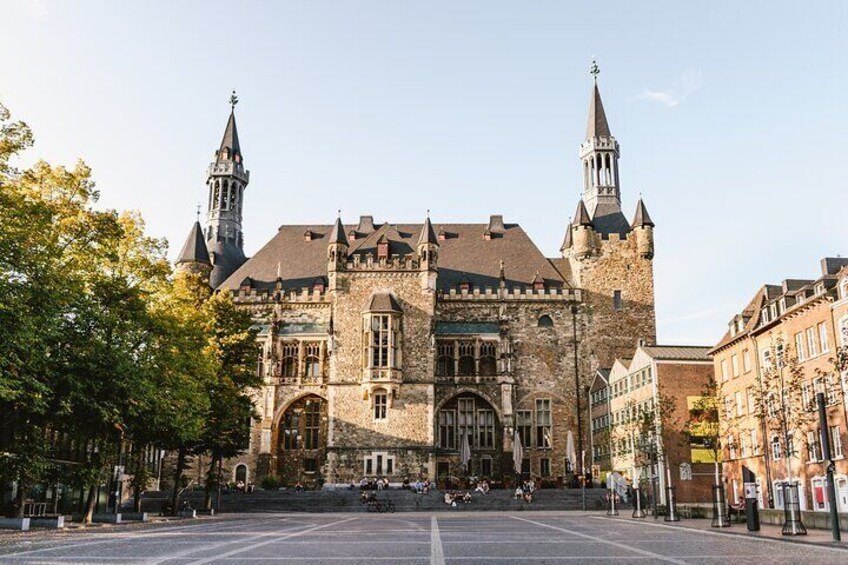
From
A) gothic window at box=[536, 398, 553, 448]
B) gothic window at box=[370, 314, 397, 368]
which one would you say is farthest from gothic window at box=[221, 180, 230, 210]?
gothic window at box=[536, 398, 553, 448]

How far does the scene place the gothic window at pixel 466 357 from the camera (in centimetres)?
5903

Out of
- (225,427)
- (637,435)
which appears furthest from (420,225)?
(225,427)

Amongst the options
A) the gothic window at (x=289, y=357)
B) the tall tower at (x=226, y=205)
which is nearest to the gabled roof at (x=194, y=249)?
the tall tower at (x=226, y=205)

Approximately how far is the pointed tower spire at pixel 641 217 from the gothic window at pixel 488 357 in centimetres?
1497

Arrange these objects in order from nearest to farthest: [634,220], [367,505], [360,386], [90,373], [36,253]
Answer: [36,253], [90,373], [367,505], [360,386], [634,220]

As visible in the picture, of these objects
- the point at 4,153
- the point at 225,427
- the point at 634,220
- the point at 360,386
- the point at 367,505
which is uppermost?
the point at 634,220

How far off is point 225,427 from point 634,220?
122 ft

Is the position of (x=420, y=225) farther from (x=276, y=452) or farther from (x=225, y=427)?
(x=225, y=427)

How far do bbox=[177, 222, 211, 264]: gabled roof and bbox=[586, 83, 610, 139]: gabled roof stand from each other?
3455 centimetres

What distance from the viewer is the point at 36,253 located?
2250cm

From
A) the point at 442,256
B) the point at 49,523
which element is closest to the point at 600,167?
the point at 442,256

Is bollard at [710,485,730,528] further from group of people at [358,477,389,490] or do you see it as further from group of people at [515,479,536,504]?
group of people at [358,477,389,490]

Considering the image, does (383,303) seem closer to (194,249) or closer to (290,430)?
(290,430)

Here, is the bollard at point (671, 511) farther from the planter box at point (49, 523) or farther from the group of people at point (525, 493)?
the planter box at point (49, 523)
